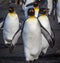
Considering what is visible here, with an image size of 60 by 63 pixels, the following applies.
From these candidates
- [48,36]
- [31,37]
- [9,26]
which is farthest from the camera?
[9,26]

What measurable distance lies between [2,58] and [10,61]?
356 mm

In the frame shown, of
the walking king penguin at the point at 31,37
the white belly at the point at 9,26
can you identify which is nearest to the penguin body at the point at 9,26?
the white belly at the point at 9,26

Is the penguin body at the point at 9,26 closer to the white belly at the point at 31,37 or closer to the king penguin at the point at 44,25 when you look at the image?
the king penguin at the point at 44,25

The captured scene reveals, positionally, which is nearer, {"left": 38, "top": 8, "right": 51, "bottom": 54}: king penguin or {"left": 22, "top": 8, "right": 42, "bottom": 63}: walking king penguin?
{"left": 22, "top": 8, "right": 42, "bottom": 63}: walking king penguin

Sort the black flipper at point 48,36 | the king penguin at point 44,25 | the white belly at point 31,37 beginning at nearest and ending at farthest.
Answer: the white belly at point 31,37 < the black flipper at point 48,36 < the king penguin at point 44,25

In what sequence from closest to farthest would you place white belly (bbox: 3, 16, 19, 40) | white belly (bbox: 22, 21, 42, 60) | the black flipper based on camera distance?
white belly (bbox: 22, 21, 42, 60), the black flipper, white belly (bbox: 3, 16, 19, 40)

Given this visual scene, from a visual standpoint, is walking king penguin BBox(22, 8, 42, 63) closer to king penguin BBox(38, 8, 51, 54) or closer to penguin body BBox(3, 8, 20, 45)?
king penguin BBox(38, 8, 51, 54)

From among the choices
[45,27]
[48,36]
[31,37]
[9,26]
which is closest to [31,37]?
[31,37]

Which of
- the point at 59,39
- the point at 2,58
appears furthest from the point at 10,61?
the point at 59,39

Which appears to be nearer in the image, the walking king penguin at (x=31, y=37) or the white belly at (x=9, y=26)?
the walking king penguin at (x=31, y=37)

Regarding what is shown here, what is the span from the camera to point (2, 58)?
31.2 feet

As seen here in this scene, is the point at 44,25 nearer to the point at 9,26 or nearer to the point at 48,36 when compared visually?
the point at 48,36

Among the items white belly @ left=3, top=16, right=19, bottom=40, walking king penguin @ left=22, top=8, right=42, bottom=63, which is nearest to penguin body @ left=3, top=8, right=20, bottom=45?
white belly @ left=3, top=16, right=19, bottom=40

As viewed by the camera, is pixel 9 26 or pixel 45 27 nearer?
pixel 45 27
